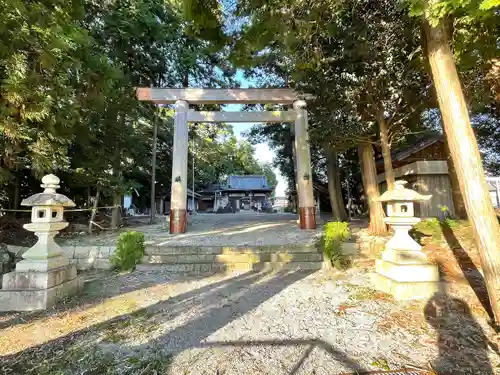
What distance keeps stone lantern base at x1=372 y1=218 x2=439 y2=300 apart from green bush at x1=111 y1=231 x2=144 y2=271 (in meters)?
4.64

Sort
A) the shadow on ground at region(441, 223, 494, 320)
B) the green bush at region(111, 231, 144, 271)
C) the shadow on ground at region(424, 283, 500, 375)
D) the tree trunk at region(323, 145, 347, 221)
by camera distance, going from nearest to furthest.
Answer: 1. the shadow on ground at region(424, 283, 500, 375)
2. the shadow on ground at region(441, 223, 494, 320)
3. the green bush at region(111, 231, 144, 271)
4. the tree trunk at region(323, 145, 347, 221)

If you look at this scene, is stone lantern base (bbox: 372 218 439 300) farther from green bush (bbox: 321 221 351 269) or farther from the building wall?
the building wall

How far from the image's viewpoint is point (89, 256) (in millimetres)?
6402

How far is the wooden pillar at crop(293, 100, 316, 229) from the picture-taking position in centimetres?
978

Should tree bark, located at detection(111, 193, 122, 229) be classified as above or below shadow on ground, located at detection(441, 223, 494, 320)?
above

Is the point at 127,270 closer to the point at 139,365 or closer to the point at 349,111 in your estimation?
the point at 139,365

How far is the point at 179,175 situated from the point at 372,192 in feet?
19.5

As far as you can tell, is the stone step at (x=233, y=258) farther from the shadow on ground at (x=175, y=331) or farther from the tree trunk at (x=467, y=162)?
the tree trunk at (x=467, y=162)

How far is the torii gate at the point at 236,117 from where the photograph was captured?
9742mm

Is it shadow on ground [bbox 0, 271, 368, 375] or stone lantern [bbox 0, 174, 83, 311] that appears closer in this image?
shadow on ground [bbox 0, 271, 368, 375]

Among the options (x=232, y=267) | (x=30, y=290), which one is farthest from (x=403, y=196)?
(x=30, y=290)

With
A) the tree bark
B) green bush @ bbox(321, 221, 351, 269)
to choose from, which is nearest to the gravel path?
green bush @ bbox(321, 221, 351, 269)

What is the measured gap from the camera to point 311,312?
12.0 feet

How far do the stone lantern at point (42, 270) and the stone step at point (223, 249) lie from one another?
1.97m
